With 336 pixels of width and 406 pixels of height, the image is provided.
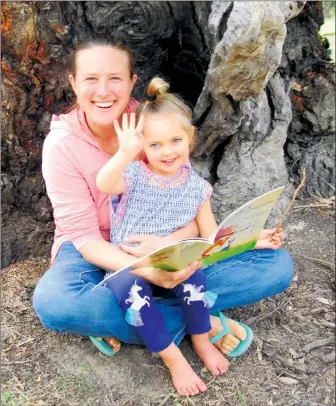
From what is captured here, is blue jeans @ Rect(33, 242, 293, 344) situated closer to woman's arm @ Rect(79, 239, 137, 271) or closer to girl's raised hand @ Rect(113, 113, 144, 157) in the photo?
woman's arm @ Rect(79, 239, 137, 271)

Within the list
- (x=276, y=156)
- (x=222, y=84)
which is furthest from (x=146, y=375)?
(x=276, y=156)

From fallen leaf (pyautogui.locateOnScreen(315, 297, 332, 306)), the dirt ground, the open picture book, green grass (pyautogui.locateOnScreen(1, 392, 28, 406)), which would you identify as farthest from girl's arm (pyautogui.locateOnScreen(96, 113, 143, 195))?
fallen leaf (pyautogui.locateOnScreen(315, 297, 332, 306))

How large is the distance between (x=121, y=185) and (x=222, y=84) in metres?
0.60

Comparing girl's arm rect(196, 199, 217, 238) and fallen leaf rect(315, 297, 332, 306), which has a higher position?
girl's arm rect(196, 199, 217, 238)

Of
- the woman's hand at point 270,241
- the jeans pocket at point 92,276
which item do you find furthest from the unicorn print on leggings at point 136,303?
the woman's hand at point 270,241

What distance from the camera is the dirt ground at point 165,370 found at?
2.02m

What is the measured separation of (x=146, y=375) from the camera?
2.11m

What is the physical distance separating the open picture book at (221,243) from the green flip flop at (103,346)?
1.48ft

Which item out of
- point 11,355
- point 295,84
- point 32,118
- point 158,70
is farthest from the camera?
point 295,84

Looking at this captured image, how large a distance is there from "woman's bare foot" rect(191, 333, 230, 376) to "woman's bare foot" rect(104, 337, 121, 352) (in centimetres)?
30

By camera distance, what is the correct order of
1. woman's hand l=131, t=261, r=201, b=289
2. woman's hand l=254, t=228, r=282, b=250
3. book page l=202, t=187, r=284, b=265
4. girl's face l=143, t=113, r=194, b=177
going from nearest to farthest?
book page l=202, t=187, r=284, b=265
woman's hand l=131, t=261, r=201, b=289
girl's face l=143, t=113, r=194, b=177
woman's hand l=254, t=228, r=282, b=250

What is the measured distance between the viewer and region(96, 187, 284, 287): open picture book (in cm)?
171

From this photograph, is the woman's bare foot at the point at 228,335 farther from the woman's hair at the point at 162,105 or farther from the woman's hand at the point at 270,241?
the woman's hair at the point at 162,105

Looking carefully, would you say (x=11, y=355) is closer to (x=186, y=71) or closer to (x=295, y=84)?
(x=186, y=71)
